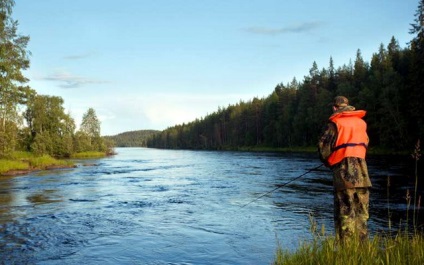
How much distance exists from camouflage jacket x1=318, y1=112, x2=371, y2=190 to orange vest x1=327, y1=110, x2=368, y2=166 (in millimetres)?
87

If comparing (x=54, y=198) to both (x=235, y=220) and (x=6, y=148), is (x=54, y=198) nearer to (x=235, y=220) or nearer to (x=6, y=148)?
(x=235, y=220)

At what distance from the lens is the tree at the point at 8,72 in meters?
31.7

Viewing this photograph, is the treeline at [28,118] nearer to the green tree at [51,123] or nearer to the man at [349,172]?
the green tree at [51,123]

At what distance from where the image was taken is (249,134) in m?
118

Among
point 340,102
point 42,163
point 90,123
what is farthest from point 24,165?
point 90,123

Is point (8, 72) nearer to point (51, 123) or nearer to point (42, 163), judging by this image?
point (42, 163)

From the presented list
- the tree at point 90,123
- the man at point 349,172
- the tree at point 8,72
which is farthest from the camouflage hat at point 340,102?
the tree at point 90,123

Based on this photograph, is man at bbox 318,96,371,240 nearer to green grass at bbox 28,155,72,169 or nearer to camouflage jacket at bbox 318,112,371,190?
camouflage jacket at bbox 318,112,371,190

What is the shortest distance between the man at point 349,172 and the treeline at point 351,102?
41892 mm

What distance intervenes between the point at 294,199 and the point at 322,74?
78.7 m

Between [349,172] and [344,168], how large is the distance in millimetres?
118

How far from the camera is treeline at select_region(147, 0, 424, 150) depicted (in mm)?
48531

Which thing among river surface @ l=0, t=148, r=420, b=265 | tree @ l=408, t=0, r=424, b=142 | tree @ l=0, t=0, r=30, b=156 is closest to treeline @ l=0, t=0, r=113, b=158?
tree @ l=0, t=0, r=30, b=156

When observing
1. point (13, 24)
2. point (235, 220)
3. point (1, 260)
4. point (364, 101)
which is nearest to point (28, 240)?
point (1, 260)
